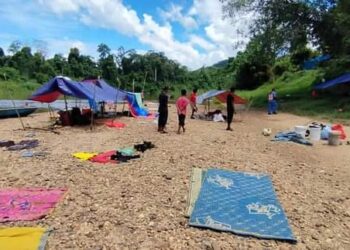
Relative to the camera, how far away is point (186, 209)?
20.9ft

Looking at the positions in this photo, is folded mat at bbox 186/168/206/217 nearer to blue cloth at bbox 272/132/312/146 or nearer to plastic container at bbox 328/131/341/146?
blue cloth at bbox 272/132/312/146

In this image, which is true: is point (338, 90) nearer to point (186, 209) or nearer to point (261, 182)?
point (261, 182)

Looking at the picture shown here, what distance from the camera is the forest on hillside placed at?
1094 inches

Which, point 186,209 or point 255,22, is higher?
point 255,22

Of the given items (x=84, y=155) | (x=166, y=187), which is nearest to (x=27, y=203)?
(x=166, y=187)

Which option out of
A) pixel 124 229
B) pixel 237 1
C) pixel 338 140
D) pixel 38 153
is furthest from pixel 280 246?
pixel 237 1

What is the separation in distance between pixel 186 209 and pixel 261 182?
6.88 feet

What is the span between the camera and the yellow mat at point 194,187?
6.45 m

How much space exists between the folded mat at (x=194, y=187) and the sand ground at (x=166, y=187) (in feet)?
0.39

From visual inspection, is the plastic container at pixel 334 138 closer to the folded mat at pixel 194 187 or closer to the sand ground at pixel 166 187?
the sand ground at pixel 166 187

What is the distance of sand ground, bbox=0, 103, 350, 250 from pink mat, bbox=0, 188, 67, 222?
175mm

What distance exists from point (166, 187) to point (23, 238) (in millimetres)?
2997

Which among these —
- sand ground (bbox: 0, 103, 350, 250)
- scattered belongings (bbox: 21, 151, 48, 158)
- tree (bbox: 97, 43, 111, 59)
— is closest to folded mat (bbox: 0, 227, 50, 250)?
sand ground (bbox: 0, 103, 350, 250)

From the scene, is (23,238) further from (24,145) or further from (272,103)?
(272,103)
